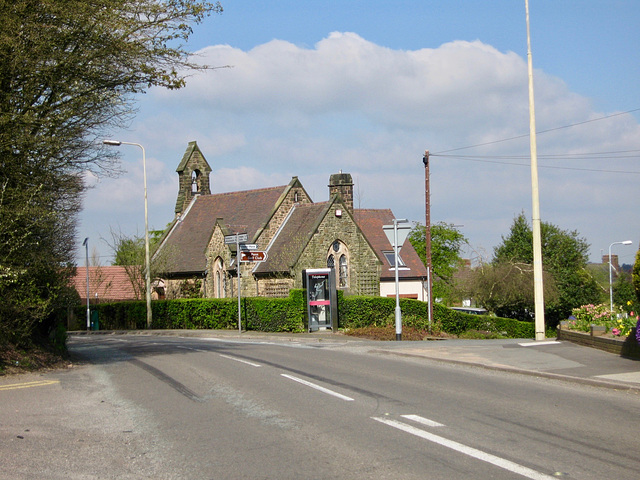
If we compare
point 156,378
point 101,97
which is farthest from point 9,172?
point 156,378

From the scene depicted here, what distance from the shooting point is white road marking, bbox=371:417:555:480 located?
19.7 ft

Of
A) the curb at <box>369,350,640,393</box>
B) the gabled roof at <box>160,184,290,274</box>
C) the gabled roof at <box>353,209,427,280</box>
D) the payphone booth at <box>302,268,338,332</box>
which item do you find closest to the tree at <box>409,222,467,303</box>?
the gabled roof at <box>353,209,427,280</box>

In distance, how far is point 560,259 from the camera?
56344 millimetres

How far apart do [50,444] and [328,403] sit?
3.72 m

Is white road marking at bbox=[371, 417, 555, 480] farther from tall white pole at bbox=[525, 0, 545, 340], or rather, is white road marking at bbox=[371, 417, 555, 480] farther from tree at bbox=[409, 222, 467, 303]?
tree at bbox=[409, 222, 467, 303]

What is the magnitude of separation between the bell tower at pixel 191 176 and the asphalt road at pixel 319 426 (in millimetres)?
40621

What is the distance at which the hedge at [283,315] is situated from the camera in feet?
104

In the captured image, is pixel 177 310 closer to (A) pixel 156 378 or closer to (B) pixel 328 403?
(A) pixel 156 378

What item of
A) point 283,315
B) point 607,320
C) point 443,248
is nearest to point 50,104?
point 607,320

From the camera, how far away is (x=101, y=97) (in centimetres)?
1552

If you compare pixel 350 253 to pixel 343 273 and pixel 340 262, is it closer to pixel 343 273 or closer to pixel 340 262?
pixel 340 262

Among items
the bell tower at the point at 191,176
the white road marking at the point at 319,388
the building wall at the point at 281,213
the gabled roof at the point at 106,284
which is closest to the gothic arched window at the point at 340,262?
the building wall at the point at 281,213

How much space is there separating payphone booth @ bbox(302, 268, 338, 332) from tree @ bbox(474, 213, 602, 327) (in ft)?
87.1

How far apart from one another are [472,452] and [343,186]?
118 ft
